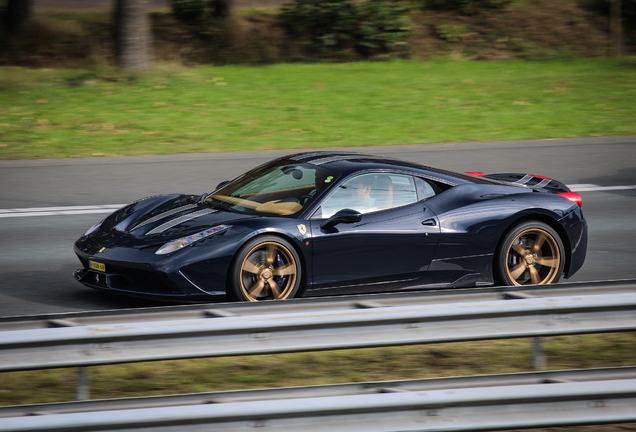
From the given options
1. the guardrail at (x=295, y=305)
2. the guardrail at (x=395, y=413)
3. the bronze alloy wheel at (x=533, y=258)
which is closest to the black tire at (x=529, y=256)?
the bronze alloy wheel at (x=533, y=258)

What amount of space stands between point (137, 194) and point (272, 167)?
13.6ft

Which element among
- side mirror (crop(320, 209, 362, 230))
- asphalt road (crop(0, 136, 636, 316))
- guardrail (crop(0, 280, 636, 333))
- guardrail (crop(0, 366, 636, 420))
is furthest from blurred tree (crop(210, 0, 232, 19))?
guardrail (crop(0, 366, 636, 420))

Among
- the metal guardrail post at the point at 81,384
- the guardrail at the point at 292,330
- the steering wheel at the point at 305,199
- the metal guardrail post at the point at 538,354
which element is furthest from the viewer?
the steering wheel at the point at 305,199

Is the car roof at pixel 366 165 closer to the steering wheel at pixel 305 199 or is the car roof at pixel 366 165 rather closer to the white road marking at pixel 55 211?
the steering wheel at pixel 305 199

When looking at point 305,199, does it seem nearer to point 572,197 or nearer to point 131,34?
point 572,197

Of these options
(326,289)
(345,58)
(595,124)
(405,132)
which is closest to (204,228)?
(326,289)

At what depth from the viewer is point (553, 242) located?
7289mm

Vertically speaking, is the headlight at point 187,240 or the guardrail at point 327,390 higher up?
the headlight at point 187,240

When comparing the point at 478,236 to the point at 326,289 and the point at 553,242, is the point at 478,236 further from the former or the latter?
the point at 326,289

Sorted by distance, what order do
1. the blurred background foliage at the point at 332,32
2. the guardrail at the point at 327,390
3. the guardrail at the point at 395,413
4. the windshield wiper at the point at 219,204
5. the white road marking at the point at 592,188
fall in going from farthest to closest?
the blurred background foliage at the point at 332,32 → the white road marking at the point at 592,188 → the windshield wiper at the point at 219,204 → the guardrail at the point at 327,390 → the guardrail at the point at 395,413

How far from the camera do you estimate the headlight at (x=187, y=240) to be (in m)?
6.20

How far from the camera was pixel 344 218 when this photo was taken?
21.4ft

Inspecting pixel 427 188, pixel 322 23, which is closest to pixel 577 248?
pixel 427 188

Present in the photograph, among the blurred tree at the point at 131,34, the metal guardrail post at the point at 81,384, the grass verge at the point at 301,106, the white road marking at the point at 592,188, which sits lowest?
the metal guardrail post at the point at 81,384
